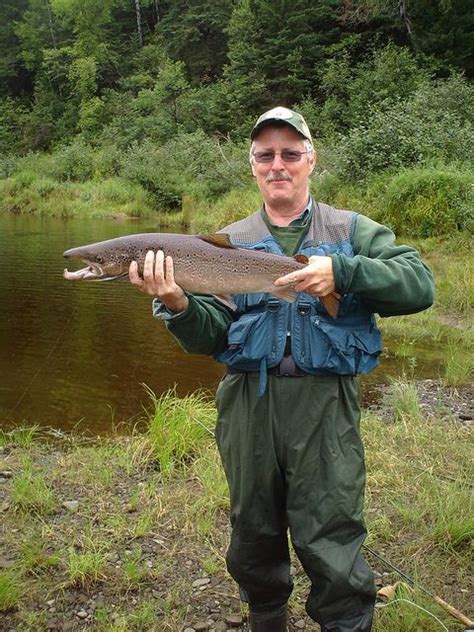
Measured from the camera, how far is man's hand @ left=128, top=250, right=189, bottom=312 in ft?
9.14

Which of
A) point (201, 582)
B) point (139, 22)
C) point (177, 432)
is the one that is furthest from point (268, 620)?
point (139, 22)

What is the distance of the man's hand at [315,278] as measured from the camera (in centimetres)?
247

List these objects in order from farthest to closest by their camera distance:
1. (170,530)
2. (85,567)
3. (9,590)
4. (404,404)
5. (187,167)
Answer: (187,167)
(404,404)
(170,530)
(85,567)
(9,590)

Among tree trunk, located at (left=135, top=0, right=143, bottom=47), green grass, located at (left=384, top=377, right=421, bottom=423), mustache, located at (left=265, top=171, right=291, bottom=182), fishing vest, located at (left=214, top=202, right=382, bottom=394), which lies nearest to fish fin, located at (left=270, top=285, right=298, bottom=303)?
fishing vest, located at (left=214, top=202, right=382, bottom=394)

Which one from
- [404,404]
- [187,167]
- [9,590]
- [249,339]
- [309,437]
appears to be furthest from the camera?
[187,167]

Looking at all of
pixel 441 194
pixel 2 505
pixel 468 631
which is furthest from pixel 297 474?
pixel 441 194

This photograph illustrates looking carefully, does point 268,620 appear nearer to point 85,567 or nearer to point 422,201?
point 85,567

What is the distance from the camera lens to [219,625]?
3.37 meters

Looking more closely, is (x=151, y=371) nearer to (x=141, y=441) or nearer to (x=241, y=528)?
(x=141, y=441)

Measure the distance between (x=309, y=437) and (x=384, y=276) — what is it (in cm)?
73

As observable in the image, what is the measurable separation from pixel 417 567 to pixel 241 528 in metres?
1.39

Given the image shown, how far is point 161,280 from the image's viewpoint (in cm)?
280

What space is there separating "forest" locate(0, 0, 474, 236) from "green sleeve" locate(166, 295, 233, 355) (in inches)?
412

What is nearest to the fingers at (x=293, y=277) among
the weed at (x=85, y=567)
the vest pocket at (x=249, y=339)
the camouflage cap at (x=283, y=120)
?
the vest pocket at (x=249, y=339)
